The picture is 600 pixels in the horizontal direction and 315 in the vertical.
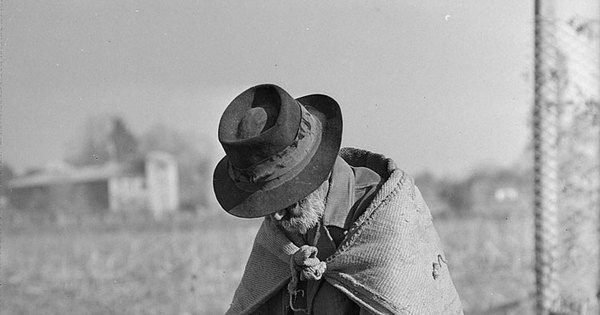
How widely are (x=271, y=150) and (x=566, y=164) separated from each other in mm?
3623

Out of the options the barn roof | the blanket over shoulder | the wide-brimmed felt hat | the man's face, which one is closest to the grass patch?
the barn roof

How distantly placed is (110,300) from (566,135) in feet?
15.7

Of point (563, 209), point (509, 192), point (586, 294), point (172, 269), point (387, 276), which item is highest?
point (387, 276)

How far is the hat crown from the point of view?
2.53 m

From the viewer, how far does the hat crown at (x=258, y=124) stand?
99.6 inches

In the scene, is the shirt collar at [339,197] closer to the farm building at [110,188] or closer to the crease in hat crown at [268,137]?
the crease in hat crown at [268,137]

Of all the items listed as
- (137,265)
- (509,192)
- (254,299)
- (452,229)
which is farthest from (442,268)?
(509,192)

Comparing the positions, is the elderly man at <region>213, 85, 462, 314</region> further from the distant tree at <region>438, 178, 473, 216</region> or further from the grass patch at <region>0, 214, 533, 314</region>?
the distant tree at <region>438, 178, 473, 216</region>

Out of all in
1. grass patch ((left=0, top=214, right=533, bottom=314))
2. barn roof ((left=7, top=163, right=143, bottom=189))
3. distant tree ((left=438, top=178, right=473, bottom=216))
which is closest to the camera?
grass patch ((left=0, top=214, right=533, bottom=314))

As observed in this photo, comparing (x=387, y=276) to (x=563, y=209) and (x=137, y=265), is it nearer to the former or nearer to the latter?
(x=563, y=209)

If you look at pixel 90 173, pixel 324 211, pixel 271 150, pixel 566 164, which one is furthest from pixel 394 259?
pixel 90 173

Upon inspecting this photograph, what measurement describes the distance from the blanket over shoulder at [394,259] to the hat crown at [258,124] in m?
0.39

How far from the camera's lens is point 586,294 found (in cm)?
560

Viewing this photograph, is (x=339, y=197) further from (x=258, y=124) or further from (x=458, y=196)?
(x=458, y=196)
